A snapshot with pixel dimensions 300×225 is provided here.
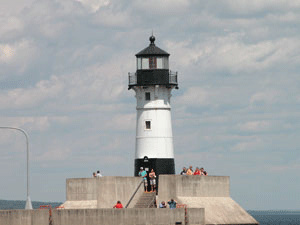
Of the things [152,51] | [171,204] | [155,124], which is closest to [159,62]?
[152,51]

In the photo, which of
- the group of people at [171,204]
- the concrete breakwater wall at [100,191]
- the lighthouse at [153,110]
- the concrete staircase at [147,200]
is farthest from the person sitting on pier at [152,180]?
the group of people at [171,204]

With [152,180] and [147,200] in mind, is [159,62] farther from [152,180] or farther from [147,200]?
[147,200]

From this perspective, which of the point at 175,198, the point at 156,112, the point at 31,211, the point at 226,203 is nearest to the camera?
the point at 31,211

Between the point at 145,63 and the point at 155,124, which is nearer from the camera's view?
the point at 155,124

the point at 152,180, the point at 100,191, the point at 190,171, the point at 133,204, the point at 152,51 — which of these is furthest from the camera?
the point at 152,51

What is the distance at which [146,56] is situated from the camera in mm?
56156

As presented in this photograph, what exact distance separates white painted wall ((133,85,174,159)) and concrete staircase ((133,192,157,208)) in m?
4.14

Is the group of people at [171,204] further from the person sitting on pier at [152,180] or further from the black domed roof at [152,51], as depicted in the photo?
the black domed roof at [152,51]

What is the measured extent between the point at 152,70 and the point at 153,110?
248 centimetres

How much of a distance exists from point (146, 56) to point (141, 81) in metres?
1.62

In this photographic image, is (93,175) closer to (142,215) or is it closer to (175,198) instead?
(175,198)

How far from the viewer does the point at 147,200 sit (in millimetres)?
51031

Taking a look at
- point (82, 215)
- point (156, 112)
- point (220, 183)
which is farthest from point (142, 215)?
point (156, 112)

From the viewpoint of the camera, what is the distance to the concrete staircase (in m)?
50.1
